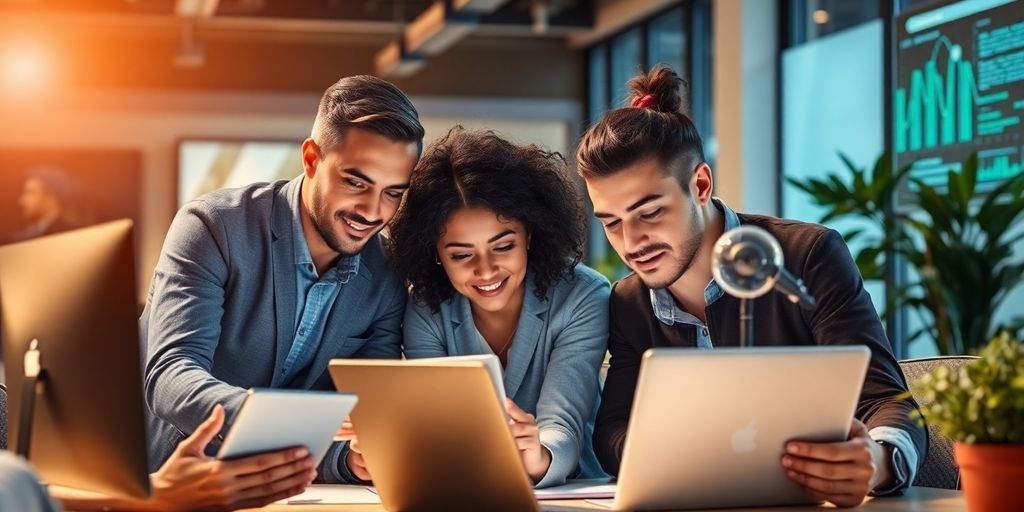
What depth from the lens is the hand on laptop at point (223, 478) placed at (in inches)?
67.6

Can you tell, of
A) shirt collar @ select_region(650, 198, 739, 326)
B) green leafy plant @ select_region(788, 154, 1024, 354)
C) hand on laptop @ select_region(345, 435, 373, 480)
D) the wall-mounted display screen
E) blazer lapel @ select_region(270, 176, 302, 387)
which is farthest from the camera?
the wall-mounted display screen

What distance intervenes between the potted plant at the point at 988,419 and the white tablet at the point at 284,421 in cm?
75

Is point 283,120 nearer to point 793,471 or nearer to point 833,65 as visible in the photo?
point 833,65

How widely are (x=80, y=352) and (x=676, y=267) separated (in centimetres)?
114

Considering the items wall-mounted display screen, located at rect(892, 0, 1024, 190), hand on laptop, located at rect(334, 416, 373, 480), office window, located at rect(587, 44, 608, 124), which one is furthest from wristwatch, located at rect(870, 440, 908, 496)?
office window, located at rect(587, 44, 608, 124)

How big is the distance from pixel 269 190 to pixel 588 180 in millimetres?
668

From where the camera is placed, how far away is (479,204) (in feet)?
8.24

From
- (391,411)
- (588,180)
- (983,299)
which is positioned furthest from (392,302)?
(983,299)

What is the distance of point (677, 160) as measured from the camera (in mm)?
2451

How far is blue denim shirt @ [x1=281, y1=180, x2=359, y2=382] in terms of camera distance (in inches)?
101

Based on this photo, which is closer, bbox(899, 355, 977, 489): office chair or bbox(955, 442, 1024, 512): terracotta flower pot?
bbox(955, 442, 1024, 512): terracotta flower pot

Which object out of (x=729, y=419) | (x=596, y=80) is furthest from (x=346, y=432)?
(x=596, y=80)

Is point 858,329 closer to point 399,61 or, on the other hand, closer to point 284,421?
point 284,421

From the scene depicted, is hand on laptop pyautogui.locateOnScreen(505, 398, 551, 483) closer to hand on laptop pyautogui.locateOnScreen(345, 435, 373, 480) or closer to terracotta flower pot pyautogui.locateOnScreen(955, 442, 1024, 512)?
hand on laptop pyautogui.locateOnScreen(345, 435, 373, 480)
